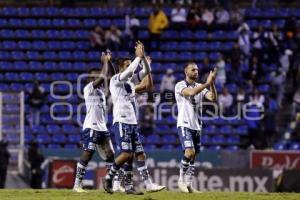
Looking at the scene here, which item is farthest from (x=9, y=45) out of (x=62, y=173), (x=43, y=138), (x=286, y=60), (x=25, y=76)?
(x=286, y=60)

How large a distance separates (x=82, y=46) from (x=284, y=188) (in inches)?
455

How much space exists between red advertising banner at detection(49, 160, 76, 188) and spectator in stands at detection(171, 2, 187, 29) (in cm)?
914

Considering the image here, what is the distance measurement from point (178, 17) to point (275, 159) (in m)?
8.47

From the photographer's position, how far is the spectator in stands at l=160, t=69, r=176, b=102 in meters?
32.9

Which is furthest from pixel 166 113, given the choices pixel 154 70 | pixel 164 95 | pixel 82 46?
pixel 82 46

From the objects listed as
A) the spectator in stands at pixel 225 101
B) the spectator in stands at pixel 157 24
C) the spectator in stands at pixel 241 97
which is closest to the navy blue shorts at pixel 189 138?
the spectator in stands at pixel 225 101

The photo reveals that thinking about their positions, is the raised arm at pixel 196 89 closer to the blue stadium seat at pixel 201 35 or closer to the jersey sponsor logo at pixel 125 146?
the jersey sponsor logo at pixel 125 146

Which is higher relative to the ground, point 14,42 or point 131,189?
point 14,42

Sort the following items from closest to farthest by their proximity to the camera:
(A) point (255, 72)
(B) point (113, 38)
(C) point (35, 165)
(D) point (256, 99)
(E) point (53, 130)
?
(C) point (35, 165) < (D) point (256, 99) < (E) point (53, 130) < (A) point (255, 72) < (B) point (113, 38)

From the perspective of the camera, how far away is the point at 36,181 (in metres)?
29.9

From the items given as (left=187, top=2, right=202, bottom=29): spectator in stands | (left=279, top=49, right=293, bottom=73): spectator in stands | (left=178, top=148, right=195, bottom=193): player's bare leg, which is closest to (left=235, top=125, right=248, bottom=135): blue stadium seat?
(left=279, top=49, right=293, bottom=73): spectator in stands

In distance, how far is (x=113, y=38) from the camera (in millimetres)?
35469

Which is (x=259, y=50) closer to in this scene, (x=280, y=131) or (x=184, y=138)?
(x=280, y=131)

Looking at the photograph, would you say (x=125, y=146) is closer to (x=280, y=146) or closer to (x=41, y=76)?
(x=280, y=146)
